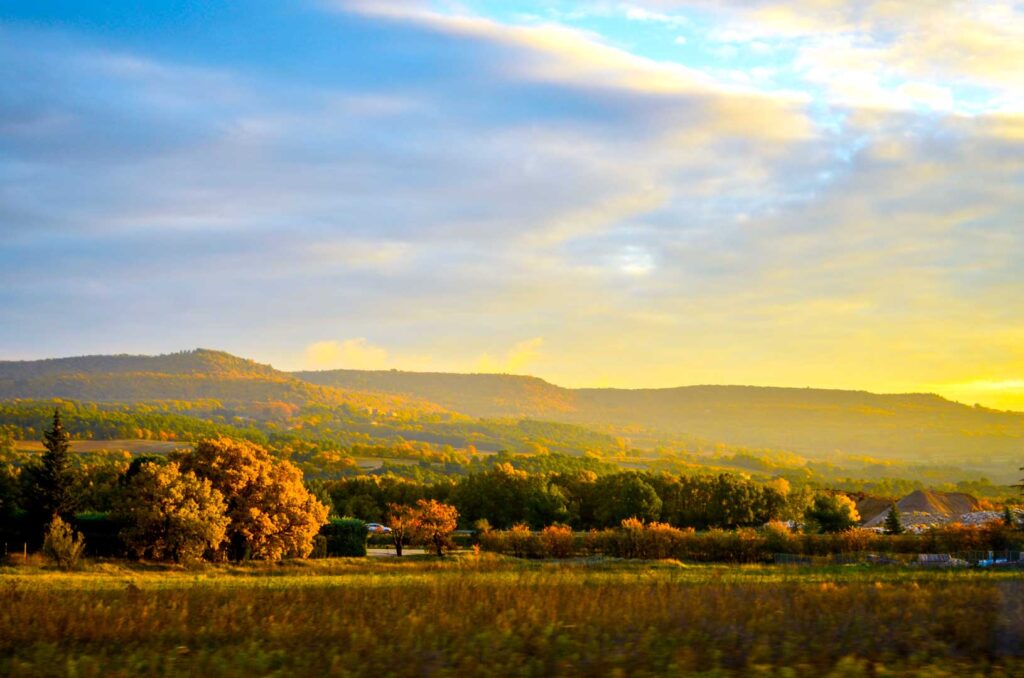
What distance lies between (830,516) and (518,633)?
85.6m

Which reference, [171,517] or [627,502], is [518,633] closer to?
[171,517]

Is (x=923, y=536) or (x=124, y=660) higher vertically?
(x=124, y=660)

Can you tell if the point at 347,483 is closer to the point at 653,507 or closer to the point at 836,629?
the point at 653,507

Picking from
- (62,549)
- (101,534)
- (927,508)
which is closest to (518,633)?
(62,549)

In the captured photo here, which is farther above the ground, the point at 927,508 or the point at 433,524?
the point at 433,524

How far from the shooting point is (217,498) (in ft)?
190

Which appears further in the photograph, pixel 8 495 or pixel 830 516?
pixel 830 516

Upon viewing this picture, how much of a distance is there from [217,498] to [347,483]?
68.4 m

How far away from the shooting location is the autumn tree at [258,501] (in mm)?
60375

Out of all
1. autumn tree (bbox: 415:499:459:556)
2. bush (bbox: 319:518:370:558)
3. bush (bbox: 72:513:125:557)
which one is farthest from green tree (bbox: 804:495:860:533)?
bush (bbox: 72:513:125:557)

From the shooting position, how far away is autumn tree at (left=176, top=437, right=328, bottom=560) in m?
60.4

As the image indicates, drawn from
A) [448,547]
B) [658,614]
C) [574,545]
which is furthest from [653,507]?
[658,614]

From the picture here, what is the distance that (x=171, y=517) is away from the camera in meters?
55.9

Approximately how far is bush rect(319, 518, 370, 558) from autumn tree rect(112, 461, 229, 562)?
13.3 m
